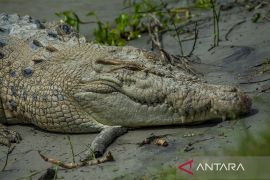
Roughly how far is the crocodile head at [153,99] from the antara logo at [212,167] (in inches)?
27.0

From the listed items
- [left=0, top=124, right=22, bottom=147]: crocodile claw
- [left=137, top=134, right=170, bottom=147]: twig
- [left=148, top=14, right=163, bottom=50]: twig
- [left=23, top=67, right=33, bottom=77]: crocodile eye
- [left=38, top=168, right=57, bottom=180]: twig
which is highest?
[left=148, top=14, right=163, bottom=50]: twig

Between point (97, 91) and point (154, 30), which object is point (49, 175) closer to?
point (97, 91)

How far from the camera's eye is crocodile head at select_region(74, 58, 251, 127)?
4.66m

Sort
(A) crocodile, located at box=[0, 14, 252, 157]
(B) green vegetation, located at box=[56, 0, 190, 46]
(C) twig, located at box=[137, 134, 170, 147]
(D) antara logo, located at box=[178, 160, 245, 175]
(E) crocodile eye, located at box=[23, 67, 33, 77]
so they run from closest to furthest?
(D) antara logo, located at box=[178, 160, 245, 175] → (C) twig, located at box=[137, 134, 170, 147] → (A) crocodile, located at box=[0, 14, 252, 157] → (E) crocodile eye, located at box=[23, 67, 33, 77] → (B) green vegetation, located at box=[56, 0, 190, 46]

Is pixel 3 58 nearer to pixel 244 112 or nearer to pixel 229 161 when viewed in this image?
pixel 244 112

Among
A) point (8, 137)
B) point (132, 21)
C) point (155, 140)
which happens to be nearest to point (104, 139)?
point (155, 140)

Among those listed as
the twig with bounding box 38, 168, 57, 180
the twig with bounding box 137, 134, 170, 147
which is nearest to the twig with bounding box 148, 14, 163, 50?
the twig with bounding box 137, 134, 170, 147

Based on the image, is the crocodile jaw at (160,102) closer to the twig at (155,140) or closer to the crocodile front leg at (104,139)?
the crocodile front leg at (104,139)

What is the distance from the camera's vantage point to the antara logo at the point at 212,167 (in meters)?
3.65

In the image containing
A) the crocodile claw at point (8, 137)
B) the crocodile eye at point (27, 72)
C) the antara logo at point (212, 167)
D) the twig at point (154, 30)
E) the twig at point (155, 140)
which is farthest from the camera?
the twig at point (154, 30)

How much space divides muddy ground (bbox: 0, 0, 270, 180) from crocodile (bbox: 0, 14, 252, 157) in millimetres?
101

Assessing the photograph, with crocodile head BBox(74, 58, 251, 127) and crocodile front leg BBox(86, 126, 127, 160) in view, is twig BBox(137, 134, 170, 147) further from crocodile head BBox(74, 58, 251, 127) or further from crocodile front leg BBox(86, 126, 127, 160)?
crocodile front leg BBox(86, 126, 127, 160)

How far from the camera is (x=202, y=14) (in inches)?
316

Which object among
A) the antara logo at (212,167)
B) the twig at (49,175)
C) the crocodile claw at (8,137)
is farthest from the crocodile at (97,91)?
the antara logo at (212,167)
